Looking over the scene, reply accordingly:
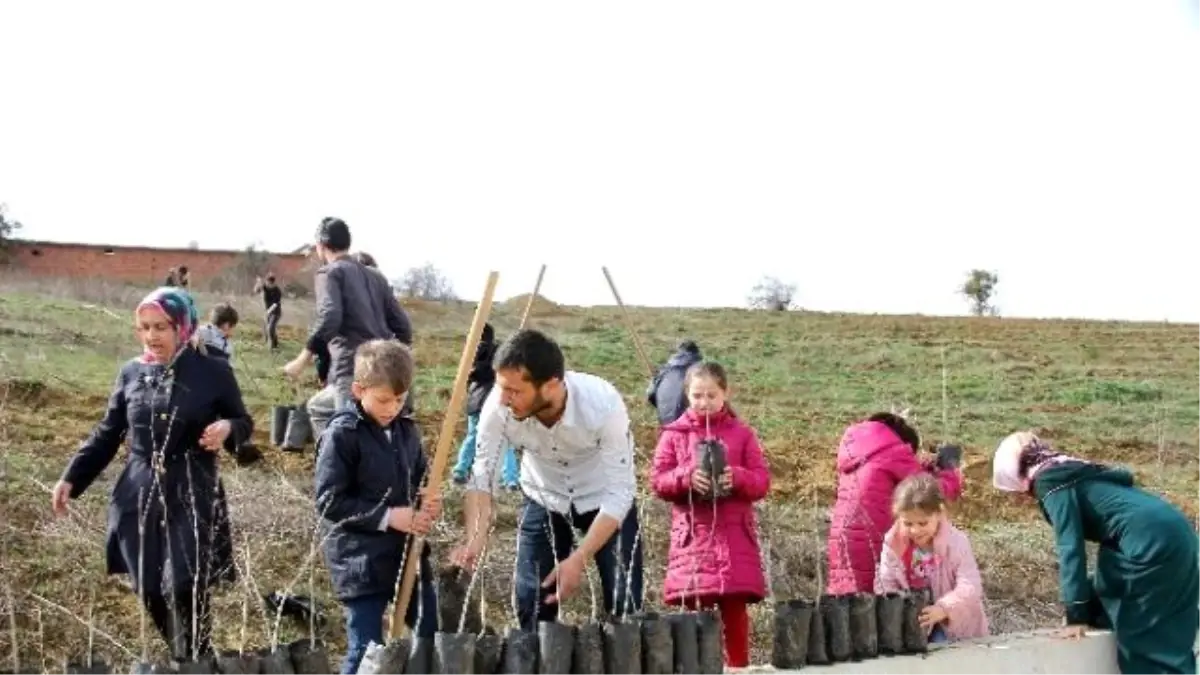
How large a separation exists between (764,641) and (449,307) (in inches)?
1008

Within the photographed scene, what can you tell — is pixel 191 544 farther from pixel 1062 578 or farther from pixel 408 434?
pixel 1062 578

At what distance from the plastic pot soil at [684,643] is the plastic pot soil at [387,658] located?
817 millimetres

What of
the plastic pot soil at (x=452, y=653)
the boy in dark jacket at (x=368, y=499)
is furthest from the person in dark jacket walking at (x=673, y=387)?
the plastic pot soil at (x=452, y=653)

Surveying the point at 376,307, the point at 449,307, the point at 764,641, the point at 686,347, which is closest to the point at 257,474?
the point at 376,307

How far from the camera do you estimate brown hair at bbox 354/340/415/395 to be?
15.4 feet

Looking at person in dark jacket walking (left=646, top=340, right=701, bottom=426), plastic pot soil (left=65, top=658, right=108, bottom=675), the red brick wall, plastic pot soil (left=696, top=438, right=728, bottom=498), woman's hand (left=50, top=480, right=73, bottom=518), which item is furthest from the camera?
the red brick wall

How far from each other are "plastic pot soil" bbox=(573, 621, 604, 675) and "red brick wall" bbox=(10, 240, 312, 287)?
3805cm

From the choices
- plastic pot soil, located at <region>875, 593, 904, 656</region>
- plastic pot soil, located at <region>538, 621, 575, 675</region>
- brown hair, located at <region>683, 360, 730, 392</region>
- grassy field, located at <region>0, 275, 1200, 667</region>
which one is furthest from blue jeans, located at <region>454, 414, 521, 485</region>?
plastic pot soil, located at <region>538, 621, 575, 675</region>

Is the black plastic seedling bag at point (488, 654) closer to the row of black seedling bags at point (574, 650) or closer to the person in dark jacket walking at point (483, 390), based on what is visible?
the row of black seedling bags at point (574, 650)

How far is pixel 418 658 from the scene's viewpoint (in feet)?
12.9

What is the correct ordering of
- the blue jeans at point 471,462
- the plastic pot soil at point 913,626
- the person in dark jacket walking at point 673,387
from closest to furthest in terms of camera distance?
the plastic pot soil at point 913,626
the person in dark jacket walking at point 673,387
the blue jeans at point 471,462

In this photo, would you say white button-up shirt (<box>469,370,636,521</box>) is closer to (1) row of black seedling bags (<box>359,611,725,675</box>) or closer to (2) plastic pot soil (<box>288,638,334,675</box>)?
(1) row of black seedling bags (<box>359,611,725,675</box>)

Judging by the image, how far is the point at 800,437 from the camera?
1638 centimetres

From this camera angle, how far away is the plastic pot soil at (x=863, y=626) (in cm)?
490
